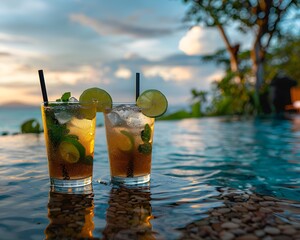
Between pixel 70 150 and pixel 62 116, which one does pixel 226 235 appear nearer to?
pixel 70 150

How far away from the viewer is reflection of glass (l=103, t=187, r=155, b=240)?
1.67 m

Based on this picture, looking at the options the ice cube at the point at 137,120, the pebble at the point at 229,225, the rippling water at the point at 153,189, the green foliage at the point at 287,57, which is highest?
the green foliage at the point at 287,57

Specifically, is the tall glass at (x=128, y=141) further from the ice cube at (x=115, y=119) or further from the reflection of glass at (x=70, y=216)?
the reflection of glass at (x=70, y=216)

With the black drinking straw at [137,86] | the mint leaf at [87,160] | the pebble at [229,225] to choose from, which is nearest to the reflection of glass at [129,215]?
the mint leaf at [87,160]

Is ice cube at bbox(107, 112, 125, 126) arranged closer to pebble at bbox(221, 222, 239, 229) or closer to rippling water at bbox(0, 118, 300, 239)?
rippling water at bbox(0, 118, 300, 239)

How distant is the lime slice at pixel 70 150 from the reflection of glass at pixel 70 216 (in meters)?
0.21

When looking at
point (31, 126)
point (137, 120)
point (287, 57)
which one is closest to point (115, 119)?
point (137, 120)

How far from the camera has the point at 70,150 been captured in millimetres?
2254

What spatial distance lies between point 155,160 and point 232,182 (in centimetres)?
130

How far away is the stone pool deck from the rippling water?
78 millimetres

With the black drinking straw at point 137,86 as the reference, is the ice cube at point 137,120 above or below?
below

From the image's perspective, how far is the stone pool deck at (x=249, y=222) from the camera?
1655 mm

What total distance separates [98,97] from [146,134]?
372 millimetres

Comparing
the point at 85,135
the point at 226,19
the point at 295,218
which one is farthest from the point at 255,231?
the point at 226,19
